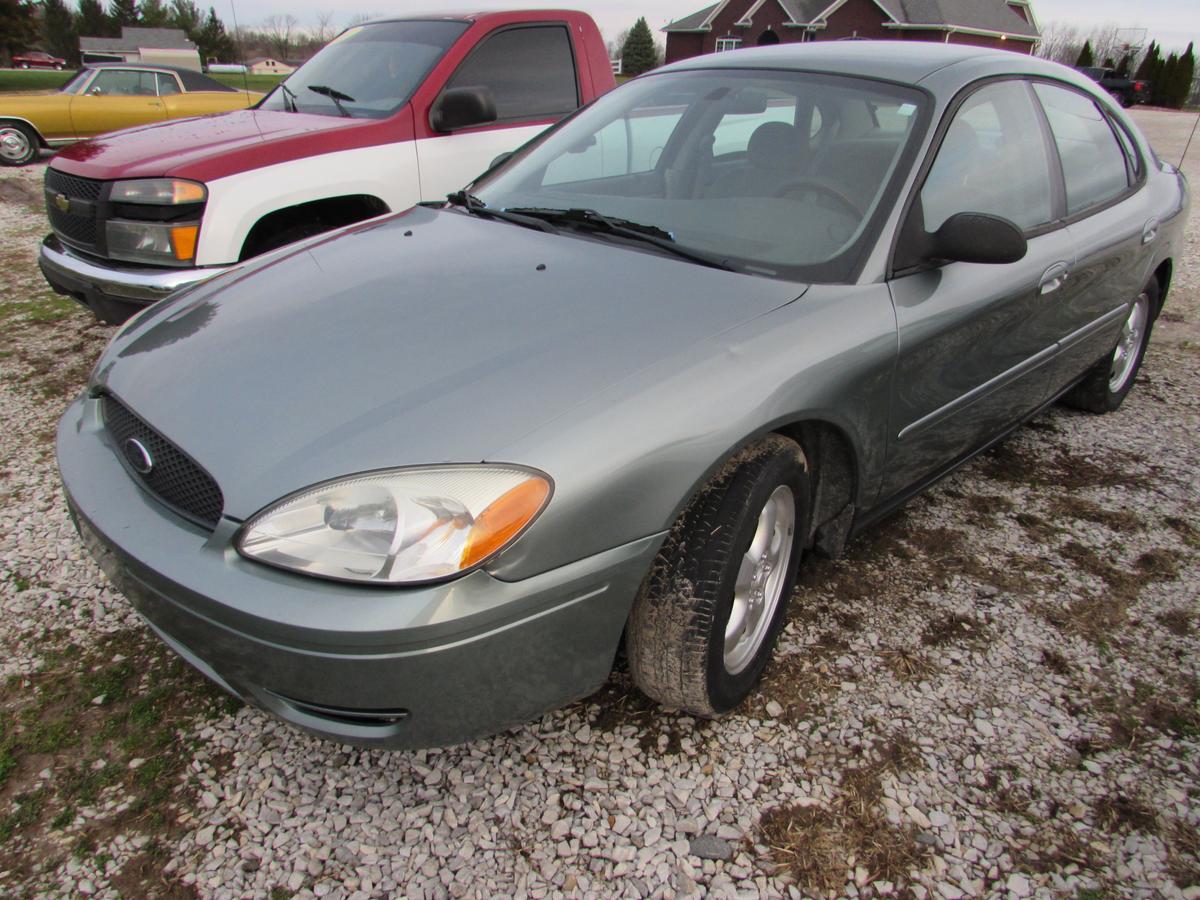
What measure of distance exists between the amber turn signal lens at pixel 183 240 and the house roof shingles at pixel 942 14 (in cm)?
4320

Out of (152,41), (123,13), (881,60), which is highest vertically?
(123,13)

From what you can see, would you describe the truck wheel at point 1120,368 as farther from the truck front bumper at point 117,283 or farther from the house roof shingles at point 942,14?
the house roof shingles at point 942,14

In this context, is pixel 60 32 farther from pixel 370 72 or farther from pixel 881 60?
pixel 881 60

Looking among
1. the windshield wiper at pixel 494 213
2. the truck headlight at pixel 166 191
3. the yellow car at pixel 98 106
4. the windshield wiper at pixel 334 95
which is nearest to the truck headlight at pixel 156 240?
the truck headlight at pixel 166 191

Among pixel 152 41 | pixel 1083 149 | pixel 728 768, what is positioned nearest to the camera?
pixel 728 768

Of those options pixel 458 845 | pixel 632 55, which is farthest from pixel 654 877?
pixel 632 55

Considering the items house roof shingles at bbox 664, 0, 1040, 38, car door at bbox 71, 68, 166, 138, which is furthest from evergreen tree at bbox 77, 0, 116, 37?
car door at bbox 71, 68, 166, 138

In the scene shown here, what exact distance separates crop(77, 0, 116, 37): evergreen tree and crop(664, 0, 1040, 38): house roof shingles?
47.4 m

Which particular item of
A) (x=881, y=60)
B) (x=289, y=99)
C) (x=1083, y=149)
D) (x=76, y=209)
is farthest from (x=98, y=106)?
(x=1083, y=149)

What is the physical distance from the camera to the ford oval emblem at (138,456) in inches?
71.1

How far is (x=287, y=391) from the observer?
5.78ft

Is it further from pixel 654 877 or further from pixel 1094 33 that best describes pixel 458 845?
pixel 1094 33

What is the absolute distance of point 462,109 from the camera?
166 inches

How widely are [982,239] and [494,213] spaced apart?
4.90 feet
